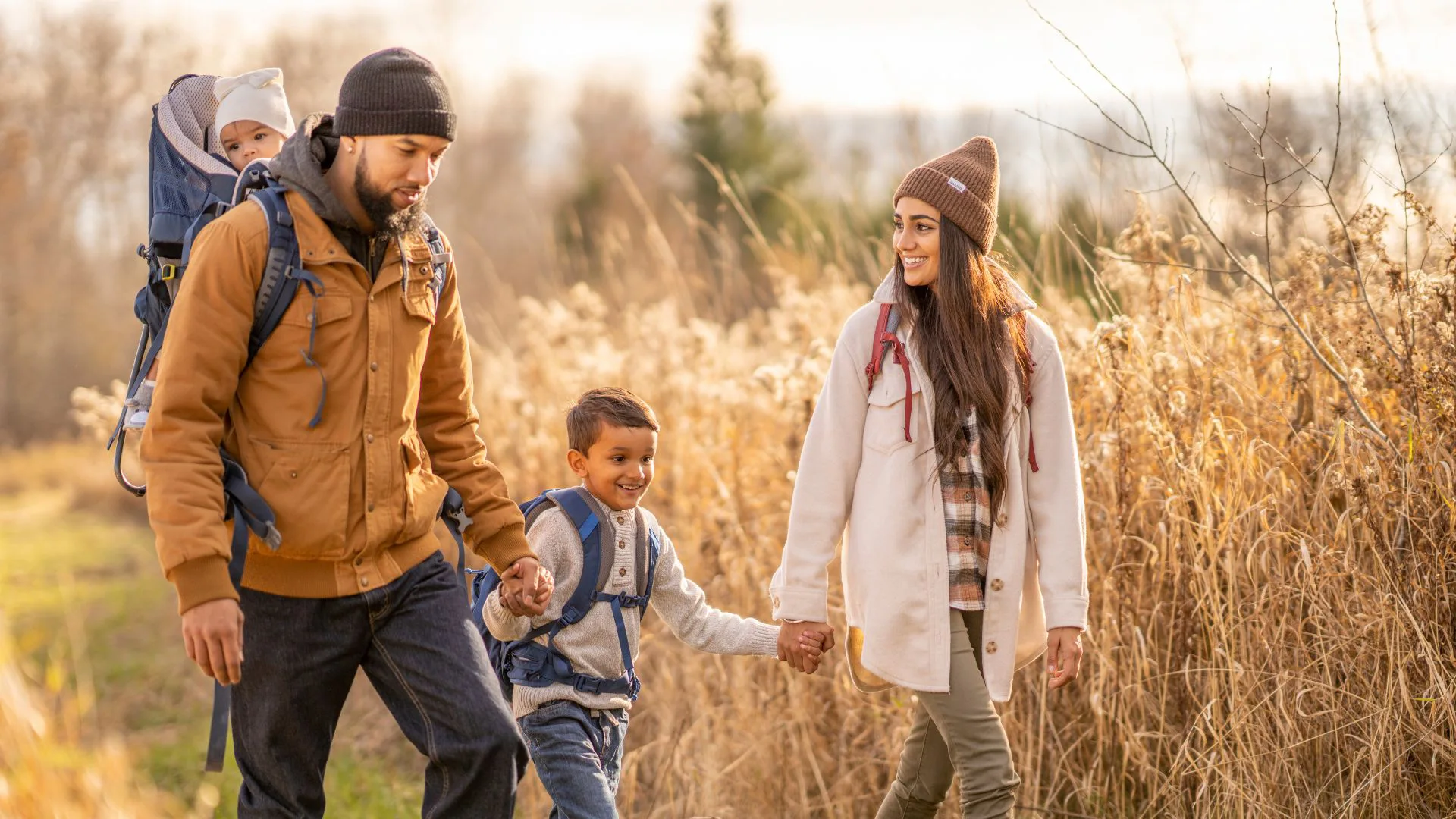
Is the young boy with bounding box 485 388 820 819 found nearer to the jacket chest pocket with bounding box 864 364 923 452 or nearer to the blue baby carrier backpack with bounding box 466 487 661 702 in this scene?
the blue baby carrier backpack with bounding box 466 487 661 702

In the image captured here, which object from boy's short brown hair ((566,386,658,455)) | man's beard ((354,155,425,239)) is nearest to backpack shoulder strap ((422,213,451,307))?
man's beard ((354,155,425,239))

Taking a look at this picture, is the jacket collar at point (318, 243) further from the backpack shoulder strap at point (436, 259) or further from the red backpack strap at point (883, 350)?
the red backpack strap at point (883, 350)

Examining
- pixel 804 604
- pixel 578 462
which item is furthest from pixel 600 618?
pixel 804 604

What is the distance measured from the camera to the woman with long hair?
Result: 341cm

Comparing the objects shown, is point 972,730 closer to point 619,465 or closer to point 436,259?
point 619,465

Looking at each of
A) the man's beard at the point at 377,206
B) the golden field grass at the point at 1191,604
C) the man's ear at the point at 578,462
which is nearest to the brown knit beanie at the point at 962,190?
the golden field grass at the point at 1191,604

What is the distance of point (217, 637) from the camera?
9.07 ft

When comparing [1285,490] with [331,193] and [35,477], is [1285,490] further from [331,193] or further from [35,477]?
[35,477]

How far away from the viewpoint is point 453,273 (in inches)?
136

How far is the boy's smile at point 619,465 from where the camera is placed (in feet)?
11.6

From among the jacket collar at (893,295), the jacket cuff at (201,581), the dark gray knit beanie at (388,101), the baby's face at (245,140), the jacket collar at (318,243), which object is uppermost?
the baby's face at (245,140)

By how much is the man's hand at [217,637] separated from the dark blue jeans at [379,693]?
0.25 metres

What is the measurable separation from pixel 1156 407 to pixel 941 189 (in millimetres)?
1389

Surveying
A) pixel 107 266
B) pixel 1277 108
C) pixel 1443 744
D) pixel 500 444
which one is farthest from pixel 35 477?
pixel 1443 744
